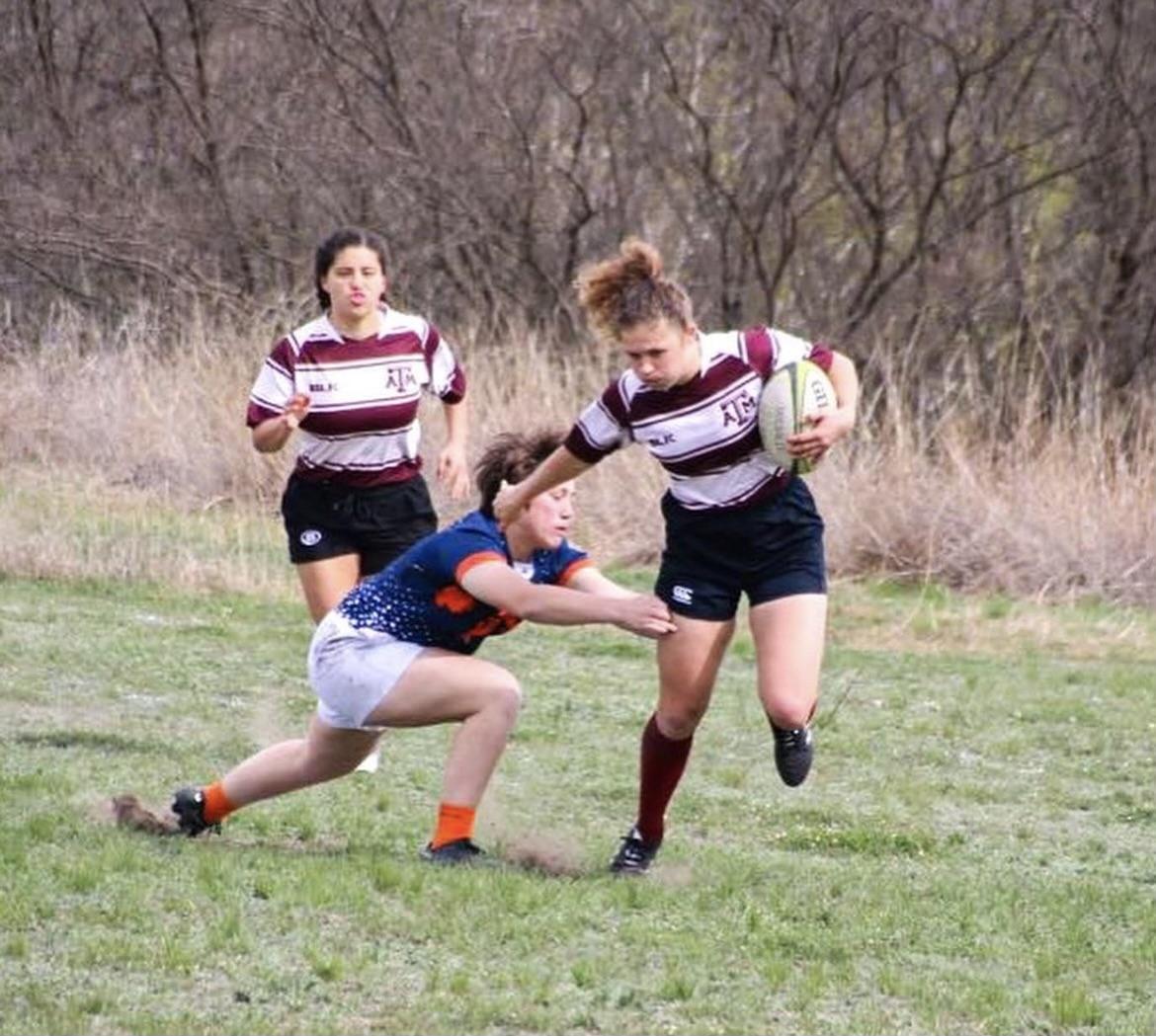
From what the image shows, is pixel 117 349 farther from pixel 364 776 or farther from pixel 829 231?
pixel 364 776

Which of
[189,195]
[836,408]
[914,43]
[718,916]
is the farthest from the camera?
[189,195]

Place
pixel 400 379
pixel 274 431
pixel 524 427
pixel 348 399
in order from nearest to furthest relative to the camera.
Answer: pixel 274 431 → pixel 348 399 → pixel 400 379 → pixel 524 427

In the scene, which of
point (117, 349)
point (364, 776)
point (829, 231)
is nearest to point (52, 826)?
point (364, 776)

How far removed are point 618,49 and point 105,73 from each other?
5.08m

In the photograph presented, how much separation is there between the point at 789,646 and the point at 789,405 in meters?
0.64

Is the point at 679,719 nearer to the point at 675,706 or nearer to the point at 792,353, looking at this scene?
the point at 675,706

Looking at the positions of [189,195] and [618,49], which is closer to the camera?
[618,49]

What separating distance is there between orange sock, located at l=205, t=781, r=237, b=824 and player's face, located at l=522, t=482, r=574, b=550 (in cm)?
113

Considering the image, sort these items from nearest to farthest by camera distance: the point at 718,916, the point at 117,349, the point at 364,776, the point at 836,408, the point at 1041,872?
the point at 718,916
the point at 836,408
the point at 1041,872
the point at 364,776
the point at 117,349

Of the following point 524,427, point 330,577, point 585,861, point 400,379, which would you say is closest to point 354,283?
point 400,379

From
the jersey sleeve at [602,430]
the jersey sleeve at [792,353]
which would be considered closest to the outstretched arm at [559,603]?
the jersey sleeve at [602,430]

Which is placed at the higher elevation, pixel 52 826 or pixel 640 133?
pixel 640 133

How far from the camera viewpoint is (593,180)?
21594 millimetres

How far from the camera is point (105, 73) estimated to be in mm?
23531
